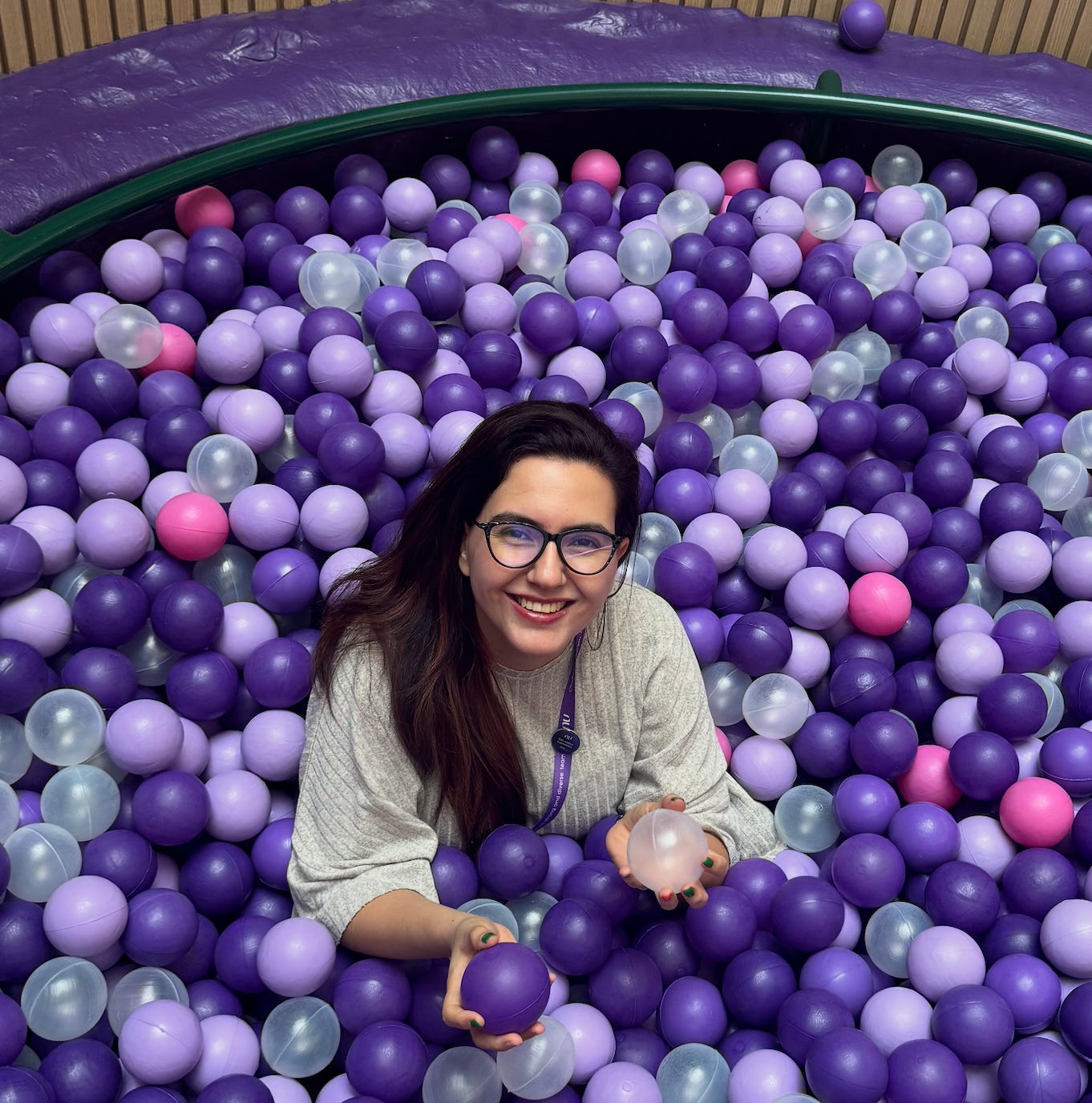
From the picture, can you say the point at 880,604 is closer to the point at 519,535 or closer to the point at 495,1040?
the point at 519,535

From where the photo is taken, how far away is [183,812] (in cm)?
229

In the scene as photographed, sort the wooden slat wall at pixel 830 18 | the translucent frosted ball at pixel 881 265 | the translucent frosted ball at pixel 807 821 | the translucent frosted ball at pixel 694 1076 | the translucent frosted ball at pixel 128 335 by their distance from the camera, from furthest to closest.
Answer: the wooden slat wall at pixel 830 18 → the translucent frosted ball at pixel 881 265 → the translucent frosted ball at pixel 128 335 → the translucent frosted ball at pixel 807 821 → the translucent frosted ball at pixel 694 1076

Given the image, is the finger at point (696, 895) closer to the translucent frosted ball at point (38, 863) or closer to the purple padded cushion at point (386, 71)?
the translucent frosted ball at point (38, 863)

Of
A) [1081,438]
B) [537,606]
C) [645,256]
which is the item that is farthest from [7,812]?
[1081,438]

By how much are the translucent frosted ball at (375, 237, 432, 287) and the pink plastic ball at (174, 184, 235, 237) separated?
1.43 ft

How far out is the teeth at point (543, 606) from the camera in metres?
1.90

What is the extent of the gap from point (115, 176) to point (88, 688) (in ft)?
4.52

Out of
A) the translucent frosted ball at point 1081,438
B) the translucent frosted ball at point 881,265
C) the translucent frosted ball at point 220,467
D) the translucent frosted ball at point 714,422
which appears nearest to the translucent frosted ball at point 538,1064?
the translucent frosted ball at point 220,467

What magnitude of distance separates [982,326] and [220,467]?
1.87m

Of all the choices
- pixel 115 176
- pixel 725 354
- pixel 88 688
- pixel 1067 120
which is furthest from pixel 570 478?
pixel 1067 120

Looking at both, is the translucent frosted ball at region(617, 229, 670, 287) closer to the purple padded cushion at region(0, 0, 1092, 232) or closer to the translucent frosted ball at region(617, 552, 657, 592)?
the purple padded cushion at region(0, 0, 1092, 232)

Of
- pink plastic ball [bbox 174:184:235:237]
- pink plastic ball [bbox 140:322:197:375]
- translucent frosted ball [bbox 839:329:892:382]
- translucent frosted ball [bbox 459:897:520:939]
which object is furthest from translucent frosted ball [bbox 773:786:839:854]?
pink plastic ball [bbox 174:184:235:237]

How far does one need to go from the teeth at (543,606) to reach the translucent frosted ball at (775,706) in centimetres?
81

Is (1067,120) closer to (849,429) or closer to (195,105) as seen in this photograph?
(849,429)
